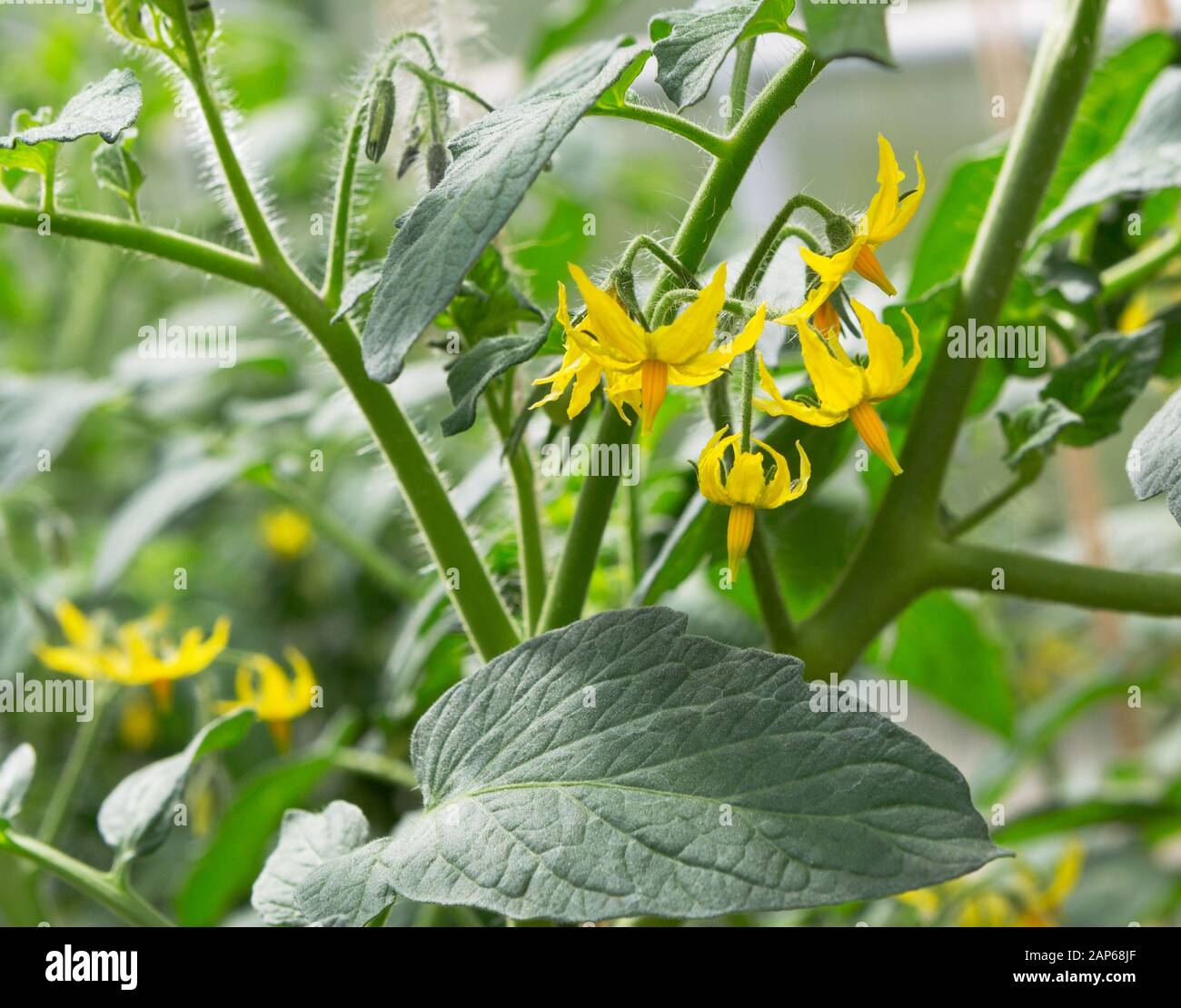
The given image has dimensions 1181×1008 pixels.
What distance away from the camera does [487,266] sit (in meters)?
0.34

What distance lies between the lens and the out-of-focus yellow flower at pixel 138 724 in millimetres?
820

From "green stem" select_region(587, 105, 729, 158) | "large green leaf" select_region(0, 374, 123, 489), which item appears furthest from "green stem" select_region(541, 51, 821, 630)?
"large green leaf" select_region(0, 374, 123, 489)

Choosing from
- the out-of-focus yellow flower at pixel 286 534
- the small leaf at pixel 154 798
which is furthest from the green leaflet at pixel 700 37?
the out-of-focus yellow flower at pixel 286 534

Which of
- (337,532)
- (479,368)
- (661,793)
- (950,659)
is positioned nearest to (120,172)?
(479,368)

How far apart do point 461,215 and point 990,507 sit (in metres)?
0.22

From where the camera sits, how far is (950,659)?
0.65 meters

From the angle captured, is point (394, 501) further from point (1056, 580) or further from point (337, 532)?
point (1056, 580)

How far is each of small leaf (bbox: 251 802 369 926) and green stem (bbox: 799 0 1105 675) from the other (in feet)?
0.51

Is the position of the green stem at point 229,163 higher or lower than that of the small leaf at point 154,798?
higher

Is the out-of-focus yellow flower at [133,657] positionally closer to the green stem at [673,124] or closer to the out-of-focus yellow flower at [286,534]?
the green stem at [673,124]

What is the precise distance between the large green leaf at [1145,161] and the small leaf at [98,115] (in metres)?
0.32

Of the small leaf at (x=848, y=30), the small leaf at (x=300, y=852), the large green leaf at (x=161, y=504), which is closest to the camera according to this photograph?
the small leaf at (x=848, y=30)
